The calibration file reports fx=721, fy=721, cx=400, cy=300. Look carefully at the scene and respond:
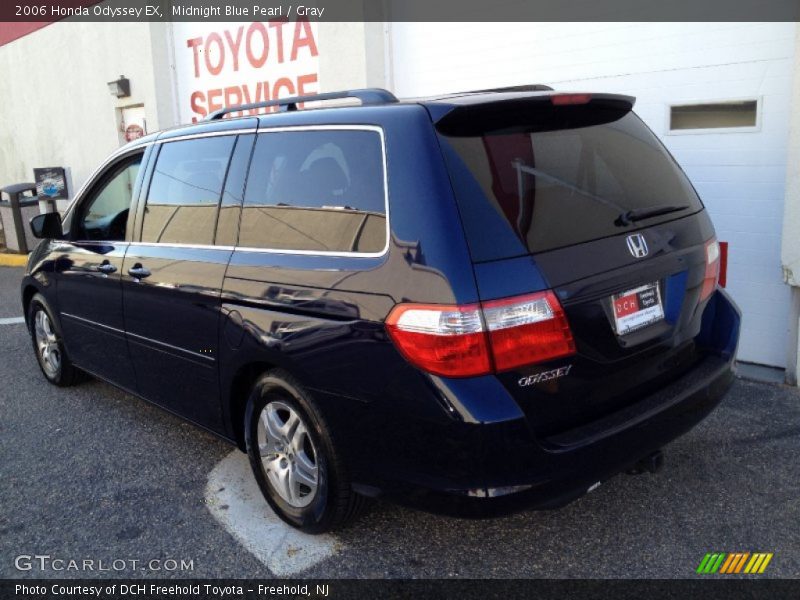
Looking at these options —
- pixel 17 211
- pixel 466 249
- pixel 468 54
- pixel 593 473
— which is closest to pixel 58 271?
pixel 466 249

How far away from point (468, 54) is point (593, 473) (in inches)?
205

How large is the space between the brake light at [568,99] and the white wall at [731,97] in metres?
2.56

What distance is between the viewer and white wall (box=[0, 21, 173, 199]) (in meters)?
11.2

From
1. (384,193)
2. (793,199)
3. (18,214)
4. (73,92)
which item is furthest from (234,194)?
(73,92)

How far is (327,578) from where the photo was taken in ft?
9.30

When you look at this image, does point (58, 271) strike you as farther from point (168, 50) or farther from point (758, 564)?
point (168, 50)

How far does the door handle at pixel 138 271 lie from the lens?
3.77m

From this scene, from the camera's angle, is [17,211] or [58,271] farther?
[17,211]

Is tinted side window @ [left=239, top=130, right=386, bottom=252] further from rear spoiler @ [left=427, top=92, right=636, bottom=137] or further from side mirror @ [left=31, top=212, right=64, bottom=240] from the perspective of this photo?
side mirror @ [left=31, top=212, right=64, bottom=240]

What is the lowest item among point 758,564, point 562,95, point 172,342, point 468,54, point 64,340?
point 758,564

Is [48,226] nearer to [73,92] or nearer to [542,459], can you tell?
[542,459]

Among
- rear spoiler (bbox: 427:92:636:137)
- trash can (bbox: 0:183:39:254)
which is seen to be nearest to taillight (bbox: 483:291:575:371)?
rear spoiler (bbox: 427:92:636:137)

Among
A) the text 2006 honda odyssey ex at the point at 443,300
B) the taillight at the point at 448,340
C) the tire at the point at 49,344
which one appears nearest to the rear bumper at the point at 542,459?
the text 2006 honda odyssey ex at the point at 443,300

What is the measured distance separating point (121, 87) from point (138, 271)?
29.9ft
